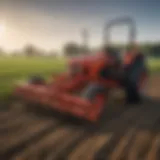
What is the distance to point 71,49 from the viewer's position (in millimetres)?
2123

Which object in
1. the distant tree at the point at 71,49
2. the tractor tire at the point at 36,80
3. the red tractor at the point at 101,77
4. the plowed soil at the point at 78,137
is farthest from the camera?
the tractor tire at the point at 36,80

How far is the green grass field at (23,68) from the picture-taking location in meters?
2.16

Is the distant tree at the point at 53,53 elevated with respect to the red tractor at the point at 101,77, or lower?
elevated

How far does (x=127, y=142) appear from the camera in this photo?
1.44 meters

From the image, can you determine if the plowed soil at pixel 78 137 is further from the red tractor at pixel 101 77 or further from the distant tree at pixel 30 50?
the distant tree at pixel 30 50

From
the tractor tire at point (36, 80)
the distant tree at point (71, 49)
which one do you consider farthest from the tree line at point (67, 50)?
the tractor tire at point (36, 80)

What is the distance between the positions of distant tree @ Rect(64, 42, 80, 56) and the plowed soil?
1.62ft

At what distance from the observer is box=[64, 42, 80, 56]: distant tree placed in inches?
82.5

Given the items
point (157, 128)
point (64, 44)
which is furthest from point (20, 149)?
point (64, 44)

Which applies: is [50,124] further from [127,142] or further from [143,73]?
[143,73]

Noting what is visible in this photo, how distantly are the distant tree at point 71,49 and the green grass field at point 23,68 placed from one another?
8 centimetres

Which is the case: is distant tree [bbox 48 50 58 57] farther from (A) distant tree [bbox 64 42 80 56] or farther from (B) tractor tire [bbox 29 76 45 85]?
(B) tractor tire [bbox 29 76 45 85]

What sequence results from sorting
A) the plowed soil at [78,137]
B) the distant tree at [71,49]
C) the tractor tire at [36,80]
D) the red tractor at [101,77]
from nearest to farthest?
the plowed soil at [78,137] < the red tractor at [101,77] < the distant tree at [71,49] < the tractor tire at [36,80]

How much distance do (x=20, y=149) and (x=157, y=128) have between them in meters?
0.84
